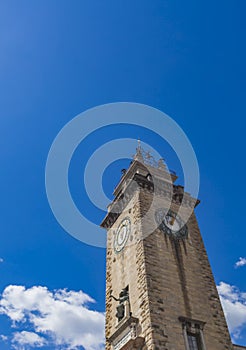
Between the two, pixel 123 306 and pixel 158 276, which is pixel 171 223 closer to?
pixel 158 276

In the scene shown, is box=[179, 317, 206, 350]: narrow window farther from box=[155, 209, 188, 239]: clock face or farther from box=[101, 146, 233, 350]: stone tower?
box=[155, 209, 188, 239]: clock face

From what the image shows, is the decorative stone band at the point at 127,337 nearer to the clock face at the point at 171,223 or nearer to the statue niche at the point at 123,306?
the statue niche at the point at 123,306

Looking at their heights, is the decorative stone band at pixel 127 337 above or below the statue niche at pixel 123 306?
below

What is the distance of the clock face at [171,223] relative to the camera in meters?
23.2

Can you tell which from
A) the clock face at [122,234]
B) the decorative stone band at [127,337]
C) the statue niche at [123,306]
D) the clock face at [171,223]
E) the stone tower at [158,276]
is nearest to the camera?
the decorative stone band at [127,337]

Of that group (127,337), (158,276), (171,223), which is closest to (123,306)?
(127,337)

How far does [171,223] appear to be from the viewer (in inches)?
943

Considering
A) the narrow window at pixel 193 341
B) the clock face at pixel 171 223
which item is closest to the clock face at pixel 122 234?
the clock face at pixel 171 223

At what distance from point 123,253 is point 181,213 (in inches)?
200

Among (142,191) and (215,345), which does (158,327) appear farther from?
(142,191)

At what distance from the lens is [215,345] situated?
728 inches

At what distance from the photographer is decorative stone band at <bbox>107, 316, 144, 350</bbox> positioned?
17.4 m

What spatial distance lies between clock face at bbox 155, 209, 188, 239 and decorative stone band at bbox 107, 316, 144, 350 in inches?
245

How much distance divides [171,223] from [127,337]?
7967 millimetres
